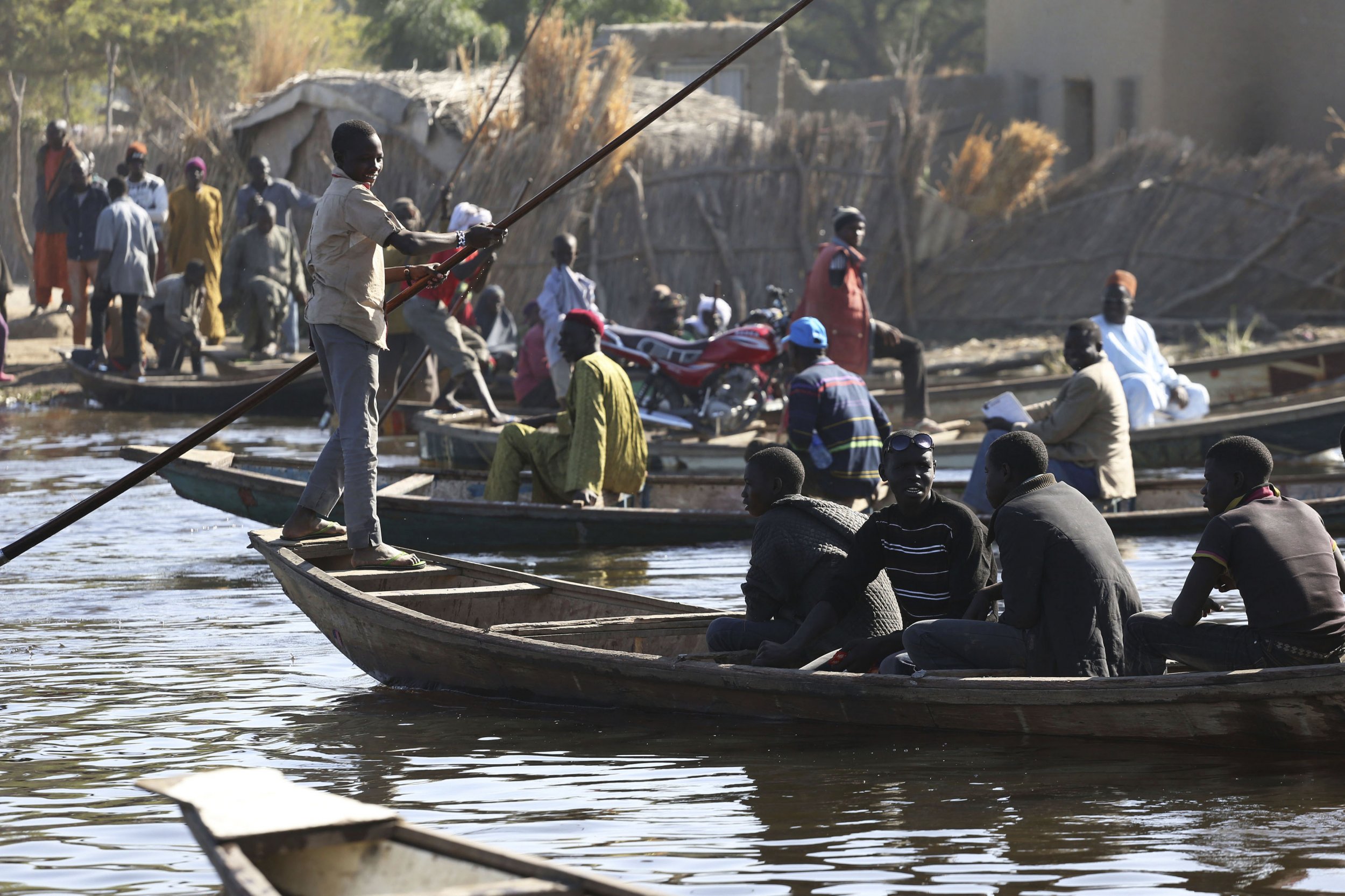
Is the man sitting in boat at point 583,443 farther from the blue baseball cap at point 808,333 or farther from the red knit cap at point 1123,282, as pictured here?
the red knit cap at point 1123,282

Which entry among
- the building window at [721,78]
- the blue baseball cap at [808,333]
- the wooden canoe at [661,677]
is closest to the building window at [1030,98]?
the building window at [721,78]

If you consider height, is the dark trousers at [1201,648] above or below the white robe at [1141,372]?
below

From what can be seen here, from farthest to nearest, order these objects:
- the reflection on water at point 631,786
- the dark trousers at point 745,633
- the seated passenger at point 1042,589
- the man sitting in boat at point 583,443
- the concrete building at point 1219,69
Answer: the concrete building at point 1219,69 < the man sitting in boat at point 583,443 < the dark trousers at point 745,633 < the seated passenger at point 1042,589 < the reflection on water at point 631,786

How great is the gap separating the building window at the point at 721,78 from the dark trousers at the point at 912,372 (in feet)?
40.0

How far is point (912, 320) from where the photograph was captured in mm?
18328

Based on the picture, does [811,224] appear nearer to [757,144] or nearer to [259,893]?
[757,144]

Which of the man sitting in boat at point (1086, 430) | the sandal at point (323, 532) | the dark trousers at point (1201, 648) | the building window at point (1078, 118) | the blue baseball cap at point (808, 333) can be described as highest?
the building window at point (1078, 118)

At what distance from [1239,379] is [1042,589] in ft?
27.8

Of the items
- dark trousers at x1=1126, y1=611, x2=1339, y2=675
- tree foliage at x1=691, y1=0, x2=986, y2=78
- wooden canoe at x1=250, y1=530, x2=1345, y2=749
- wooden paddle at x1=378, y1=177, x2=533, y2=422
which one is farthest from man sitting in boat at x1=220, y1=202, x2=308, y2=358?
tree foliage at x1=691, y1=0, x2=986, y2=78

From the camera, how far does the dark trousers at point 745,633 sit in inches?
228

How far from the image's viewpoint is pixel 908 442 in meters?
5.54

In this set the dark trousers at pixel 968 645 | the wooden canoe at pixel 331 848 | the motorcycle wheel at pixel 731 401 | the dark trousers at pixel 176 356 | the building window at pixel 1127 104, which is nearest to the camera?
the wooden canoe at pixel 331 848

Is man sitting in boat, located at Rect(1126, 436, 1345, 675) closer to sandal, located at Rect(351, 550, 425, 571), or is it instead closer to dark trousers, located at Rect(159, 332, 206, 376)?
sandal, located at Rect(351, 550, 425, 571)

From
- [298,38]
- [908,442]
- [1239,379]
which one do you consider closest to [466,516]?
[908,442]
